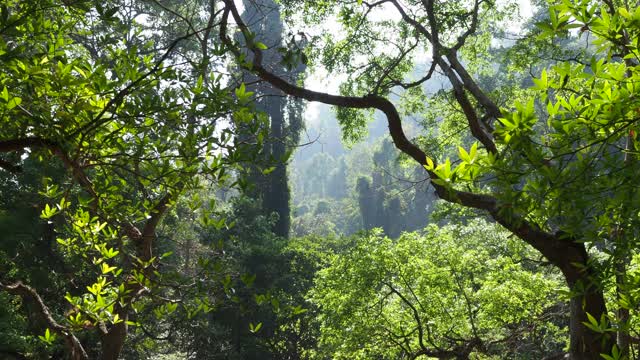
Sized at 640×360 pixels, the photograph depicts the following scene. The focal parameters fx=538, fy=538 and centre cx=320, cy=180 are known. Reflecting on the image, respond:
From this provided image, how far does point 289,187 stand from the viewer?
73.2 feet

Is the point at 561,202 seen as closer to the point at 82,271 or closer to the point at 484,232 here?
the point at 82,271

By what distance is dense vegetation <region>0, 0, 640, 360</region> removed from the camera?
6.86 ft

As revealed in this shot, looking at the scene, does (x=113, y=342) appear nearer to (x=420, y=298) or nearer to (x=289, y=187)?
(x=420, y=298)

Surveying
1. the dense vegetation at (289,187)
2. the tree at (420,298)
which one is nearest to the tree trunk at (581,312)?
the dense vegetation at (289,187)

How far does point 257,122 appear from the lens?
2.41 meters

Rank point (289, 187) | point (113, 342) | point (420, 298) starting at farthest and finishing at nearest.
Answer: point (289, 187) < point (420, 298) < point (113, 342)

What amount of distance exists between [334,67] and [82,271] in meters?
6.87

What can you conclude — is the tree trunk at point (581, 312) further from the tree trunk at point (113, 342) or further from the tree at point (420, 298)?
the tree trunk at point (113, 342)

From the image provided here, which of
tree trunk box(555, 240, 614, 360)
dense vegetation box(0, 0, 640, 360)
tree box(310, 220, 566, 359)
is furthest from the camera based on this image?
tree box(310, 220, 566, 359)


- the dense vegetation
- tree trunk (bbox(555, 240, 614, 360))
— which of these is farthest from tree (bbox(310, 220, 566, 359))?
tree trunk (bbox(555, 240, 614, 360))

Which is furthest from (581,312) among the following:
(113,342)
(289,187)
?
(289,187)

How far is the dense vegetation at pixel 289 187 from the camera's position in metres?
2.09

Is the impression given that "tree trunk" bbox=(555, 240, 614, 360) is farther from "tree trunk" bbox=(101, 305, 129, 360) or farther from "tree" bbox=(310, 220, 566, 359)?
"tree trunk" bbox=(101, 305, 129, 360)

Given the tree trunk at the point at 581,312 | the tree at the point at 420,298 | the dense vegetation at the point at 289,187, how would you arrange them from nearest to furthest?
1. the dense vegetation at the point at 289,187
2. the tree trunk at the point at 581,312
3. the tree at the point at 420,298
